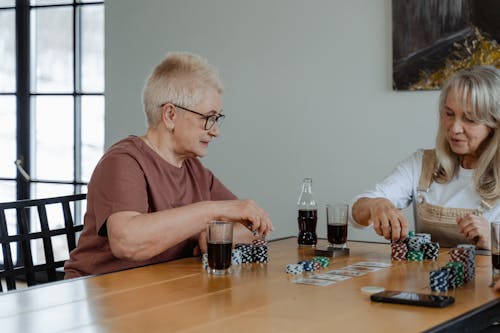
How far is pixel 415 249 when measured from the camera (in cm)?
246

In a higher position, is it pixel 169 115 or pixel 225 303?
pixel 169 115

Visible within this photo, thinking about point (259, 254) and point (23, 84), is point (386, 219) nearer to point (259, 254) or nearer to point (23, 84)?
point (259, 254)

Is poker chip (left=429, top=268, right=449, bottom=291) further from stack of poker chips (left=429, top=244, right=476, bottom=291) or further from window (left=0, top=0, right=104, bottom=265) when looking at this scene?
window (left=0, top=0, right=104, bottom=265)

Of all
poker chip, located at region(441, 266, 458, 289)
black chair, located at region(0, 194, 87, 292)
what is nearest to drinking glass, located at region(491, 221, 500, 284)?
poker chip, located at region(441, 266, 458, 289)

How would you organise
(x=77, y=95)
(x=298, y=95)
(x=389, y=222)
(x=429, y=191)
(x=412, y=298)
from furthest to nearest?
(x=77, y=95) < (x=298, y=95) < (x=429, y=191) < (x=389, y=222) < (x=412, y=298)

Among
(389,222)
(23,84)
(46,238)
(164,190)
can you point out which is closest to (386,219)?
(389,222)

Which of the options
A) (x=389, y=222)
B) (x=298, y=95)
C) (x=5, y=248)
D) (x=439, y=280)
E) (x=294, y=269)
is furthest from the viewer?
(x=298, y=95)

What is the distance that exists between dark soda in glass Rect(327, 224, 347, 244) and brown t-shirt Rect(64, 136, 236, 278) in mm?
439

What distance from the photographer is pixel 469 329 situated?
171 centimetres

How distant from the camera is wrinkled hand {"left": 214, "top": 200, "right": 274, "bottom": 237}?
7.89 ft

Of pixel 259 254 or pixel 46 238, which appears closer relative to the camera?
pixel 259 254

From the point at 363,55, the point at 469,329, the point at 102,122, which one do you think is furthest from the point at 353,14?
the point at 469,329

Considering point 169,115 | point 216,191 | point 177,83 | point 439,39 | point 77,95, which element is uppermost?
point 439,39

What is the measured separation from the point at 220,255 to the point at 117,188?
425 millimetres
